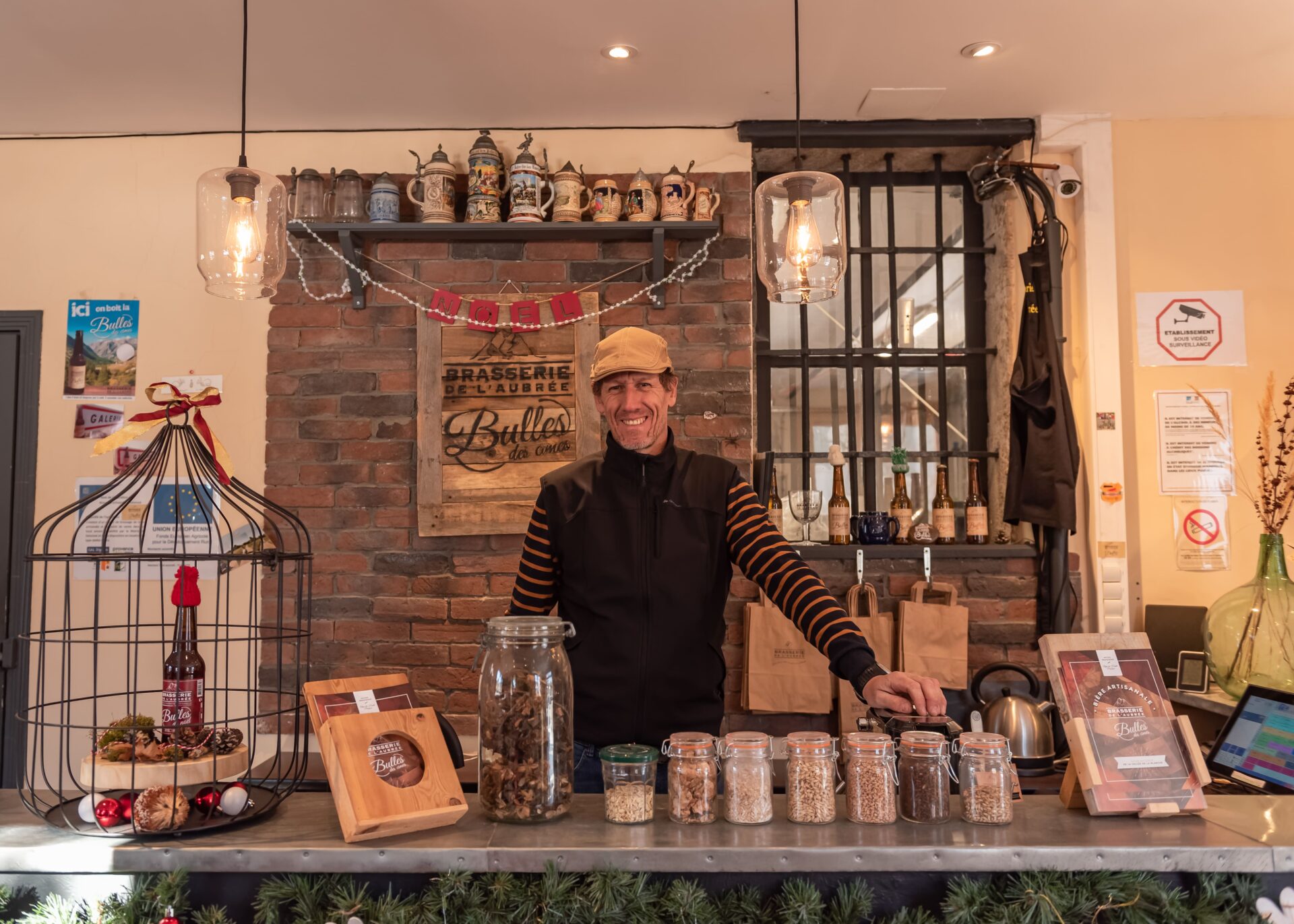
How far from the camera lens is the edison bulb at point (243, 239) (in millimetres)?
1929

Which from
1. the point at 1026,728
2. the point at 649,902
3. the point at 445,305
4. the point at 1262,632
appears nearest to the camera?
the point at 649,902

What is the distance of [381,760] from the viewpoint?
1.34 meters

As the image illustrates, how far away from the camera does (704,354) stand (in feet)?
10.4

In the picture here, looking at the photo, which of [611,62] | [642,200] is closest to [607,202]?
[642,200]

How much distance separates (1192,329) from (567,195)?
212cm

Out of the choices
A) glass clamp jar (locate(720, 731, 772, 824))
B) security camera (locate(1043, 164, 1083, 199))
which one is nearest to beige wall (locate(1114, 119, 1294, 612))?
security camera (locate(1043, 164, 1083, 199))

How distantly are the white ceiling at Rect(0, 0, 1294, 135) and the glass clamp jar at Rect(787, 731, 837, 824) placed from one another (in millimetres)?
1926

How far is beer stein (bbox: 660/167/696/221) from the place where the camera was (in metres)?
3.11

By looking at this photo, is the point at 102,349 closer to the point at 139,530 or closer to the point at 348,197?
the point at 139,530

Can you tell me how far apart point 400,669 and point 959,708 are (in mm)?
1765

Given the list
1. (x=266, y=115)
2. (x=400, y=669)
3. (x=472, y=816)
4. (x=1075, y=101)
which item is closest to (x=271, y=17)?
(x=266, y=115)

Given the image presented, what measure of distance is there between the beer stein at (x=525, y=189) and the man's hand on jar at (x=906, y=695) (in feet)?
6.76

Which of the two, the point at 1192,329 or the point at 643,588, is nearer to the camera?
the point at 643,588

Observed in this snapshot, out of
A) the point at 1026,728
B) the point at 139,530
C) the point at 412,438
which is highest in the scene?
the point at 412,438
